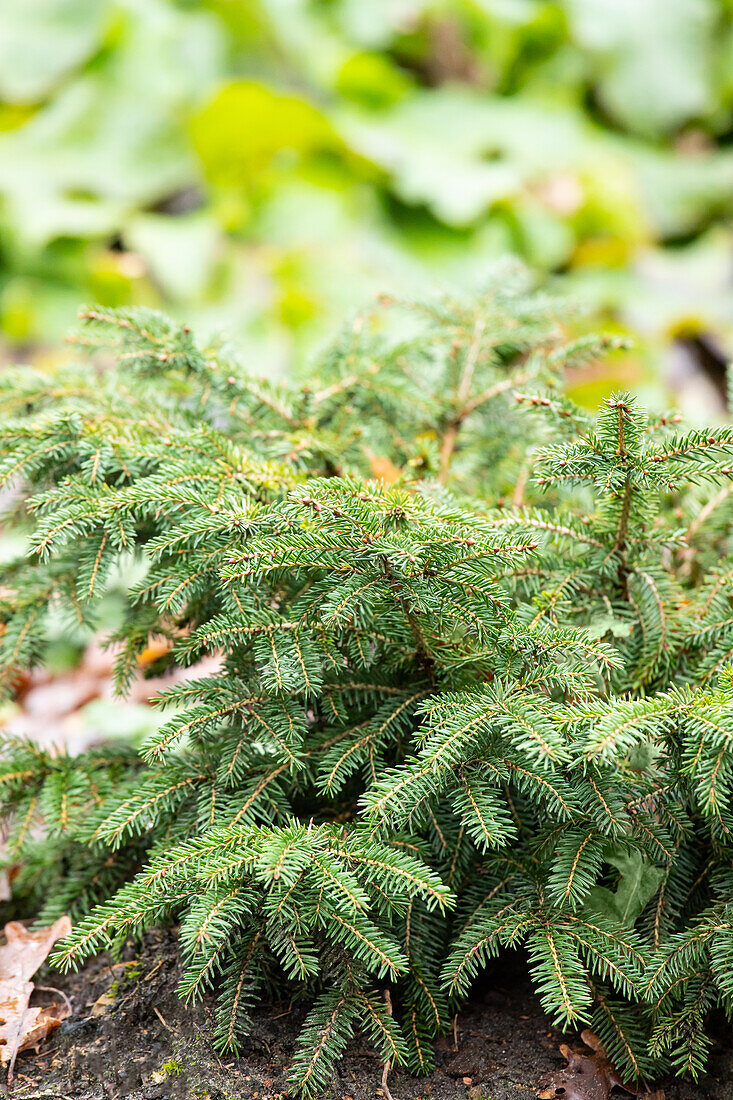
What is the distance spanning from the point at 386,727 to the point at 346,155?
11.5ft

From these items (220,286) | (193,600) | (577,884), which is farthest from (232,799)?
(220,286)

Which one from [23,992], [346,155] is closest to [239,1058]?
[23,992]

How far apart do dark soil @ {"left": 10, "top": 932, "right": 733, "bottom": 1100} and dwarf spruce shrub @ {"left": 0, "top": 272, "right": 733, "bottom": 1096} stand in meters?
0.04

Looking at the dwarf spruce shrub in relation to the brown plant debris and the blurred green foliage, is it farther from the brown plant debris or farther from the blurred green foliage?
the blurred green foliage

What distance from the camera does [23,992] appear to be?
1046mm

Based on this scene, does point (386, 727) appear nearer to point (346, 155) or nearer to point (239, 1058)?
point (239, 1058)

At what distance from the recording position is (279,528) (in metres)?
0.92

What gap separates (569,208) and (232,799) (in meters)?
3.65

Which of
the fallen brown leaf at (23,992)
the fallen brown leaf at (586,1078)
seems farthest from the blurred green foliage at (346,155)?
the fallen brown leaf at (586,1078)

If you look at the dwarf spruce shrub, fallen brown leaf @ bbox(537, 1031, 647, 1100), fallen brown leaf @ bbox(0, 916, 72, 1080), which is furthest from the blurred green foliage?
fallen brown leaf @ bbox(537, 1031, 647, 1100)

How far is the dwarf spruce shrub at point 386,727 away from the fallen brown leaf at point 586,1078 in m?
0.04

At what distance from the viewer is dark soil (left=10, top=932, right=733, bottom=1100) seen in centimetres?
91

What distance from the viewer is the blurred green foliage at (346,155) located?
369 centimetres

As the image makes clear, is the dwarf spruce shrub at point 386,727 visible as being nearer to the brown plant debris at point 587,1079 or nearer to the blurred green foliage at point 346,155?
the brown plant debris at point 587,1079
